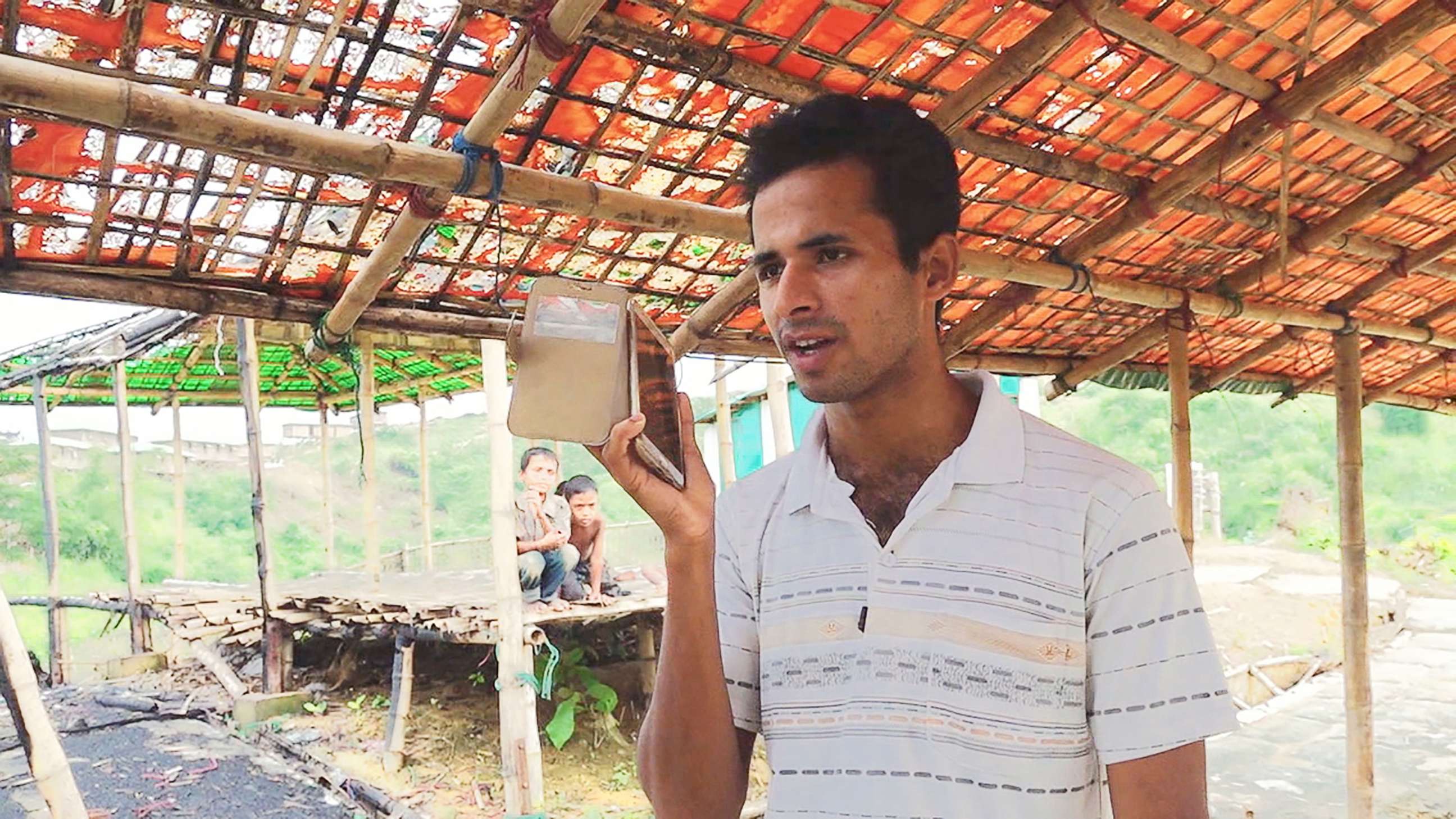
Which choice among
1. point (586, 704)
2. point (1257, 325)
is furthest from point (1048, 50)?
point (586, 704)

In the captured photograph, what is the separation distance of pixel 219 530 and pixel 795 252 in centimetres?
2629

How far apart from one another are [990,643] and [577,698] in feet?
24.5

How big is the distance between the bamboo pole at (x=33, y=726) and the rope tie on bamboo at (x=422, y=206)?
1.89 metres

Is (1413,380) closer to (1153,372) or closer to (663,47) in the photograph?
(1153,372)

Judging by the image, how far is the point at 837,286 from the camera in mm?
1282

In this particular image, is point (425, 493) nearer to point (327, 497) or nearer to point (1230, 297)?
point (327, 497)

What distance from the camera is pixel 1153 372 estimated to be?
24.1ft

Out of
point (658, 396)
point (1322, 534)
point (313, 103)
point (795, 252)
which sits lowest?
point (1322, 534)

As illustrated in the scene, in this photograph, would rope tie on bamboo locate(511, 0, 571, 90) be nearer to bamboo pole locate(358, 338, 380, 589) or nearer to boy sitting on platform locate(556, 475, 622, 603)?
boy sitting on platform locate(556, 475, 622, 603)

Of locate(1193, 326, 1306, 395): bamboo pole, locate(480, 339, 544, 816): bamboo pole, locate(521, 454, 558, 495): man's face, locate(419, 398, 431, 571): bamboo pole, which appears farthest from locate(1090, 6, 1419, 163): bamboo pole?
locate(419, 398, 431, 571): bamboo pole

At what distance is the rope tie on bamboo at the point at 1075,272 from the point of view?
15.0 feet

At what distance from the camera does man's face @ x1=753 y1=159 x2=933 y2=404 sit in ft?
4.20

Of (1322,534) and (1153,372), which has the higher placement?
(1153,372)

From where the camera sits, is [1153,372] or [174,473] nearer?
[1153,372]
